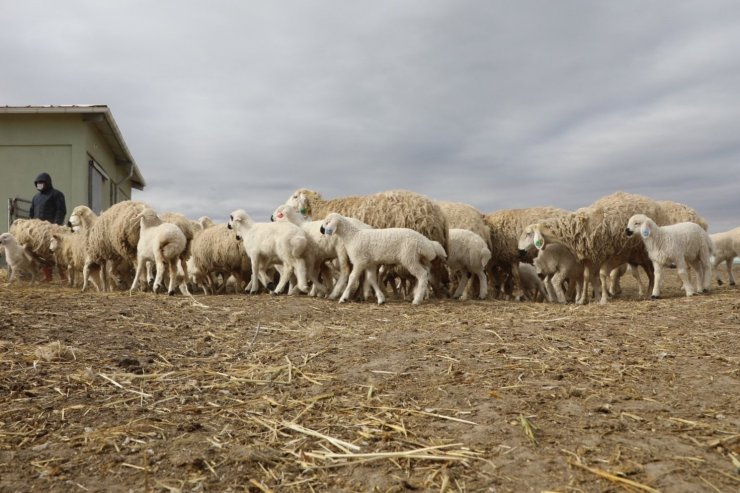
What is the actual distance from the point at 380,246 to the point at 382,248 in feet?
0.15

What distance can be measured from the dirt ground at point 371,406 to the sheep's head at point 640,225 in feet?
11.9

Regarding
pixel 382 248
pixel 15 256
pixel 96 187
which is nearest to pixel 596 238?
pixel 382 248

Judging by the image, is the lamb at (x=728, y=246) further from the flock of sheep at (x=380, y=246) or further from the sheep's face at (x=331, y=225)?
the sheep's face at (x=331, y=225)

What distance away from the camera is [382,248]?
337 inches

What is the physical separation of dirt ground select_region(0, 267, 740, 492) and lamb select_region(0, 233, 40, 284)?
24.3ft

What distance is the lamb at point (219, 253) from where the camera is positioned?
36.8 feet

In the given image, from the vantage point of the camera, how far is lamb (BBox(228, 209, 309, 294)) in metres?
9.38

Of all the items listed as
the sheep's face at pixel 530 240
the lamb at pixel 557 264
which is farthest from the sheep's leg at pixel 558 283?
the sheep's face at pixel 530 240

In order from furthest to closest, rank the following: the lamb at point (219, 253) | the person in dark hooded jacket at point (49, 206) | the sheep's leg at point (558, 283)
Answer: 1. the person in dark hooded jacket at point (49, 206)
2. the lamb at point (219, 253)
3. the sheep's leg at point (558, 283)

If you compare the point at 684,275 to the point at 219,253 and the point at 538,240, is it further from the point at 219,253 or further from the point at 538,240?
the point at 219,253

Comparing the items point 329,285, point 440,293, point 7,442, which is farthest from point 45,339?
point 440,293

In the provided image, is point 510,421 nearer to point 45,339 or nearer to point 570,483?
point 570,483

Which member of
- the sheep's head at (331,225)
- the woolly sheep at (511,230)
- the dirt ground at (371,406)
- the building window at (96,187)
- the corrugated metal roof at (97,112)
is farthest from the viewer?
the building window at (96,187)

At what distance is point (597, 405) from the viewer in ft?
10.3
